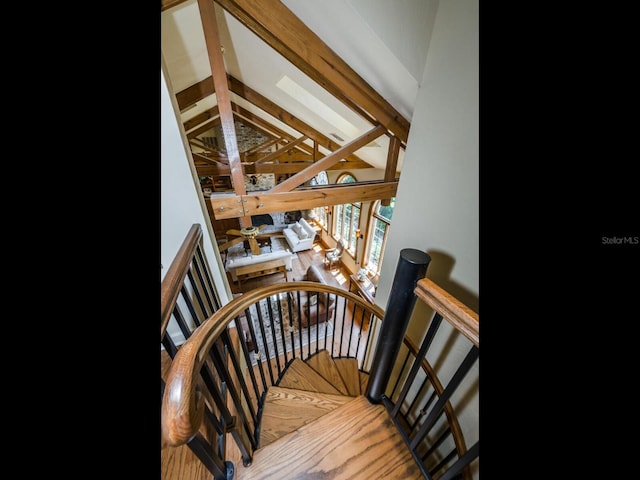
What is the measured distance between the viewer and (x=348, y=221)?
6500 millimetres

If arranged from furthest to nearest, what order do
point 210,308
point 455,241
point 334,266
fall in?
point 334,266 → point 210,308 → point 455,241

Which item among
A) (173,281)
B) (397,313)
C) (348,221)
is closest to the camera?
(173,281)

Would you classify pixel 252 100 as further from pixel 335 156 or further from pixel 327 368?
pixel 327 368

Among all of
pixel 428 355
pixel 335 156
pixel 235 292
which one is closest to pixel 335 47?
pixel 335 156

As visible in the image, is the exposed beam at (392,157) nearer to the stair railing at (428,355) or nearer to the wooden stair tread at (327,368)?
the stair railing at (428,355)

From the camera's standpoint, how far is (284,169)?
5.10 metres

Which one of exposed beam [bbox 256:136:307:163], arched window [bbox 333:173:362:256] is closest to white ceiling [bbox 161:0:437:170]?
exposed beam [bbox 256:136:307:163]

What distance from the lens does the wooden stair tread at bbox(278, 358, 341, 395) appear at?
1597 millimetres

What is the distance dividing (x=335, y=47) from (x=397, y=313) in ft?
6.82

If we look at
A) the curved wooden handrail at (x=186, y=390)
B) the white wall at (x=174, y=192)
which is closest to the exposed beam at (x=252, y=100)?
the white wall at (x=174, y=192)

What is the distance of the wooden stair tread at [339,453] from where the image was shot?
2.70ft
